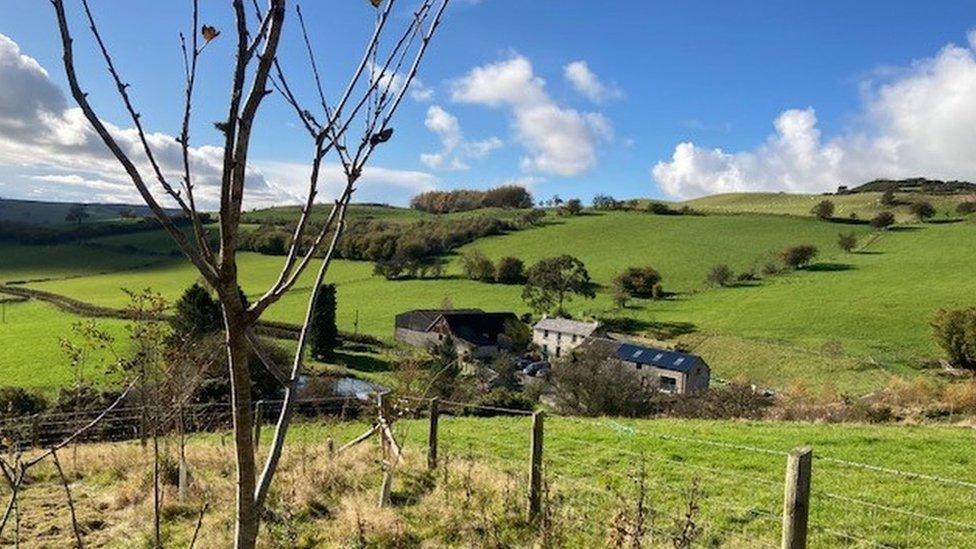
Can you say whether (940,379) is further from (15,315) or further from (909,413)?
(15,315)

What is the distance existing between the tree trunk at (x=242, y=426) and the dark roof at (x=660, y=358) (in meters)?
48.9

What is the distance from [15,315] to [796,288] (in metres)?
70.9

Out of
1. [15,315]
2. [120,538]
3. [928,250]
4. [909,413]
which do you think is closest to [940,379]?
[909,413]

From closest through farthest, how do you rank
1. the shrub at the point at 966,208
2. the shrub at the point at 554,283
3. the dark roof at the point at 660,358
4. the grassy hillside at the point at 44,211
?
1. the dark roof at the point at 660,358
2. the shrub at the point at 554,283
3. the shrub at the point at 966,208
4. the grassy hillside at the point at 44,211

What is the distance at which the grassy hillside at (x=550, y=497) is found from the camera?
7.05 meters

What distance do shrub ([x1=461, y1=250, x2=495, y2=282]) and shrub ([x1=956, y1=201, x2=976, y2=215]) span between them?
6050 centimetres

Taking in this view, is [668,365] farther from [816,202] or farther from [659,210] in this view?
[816,202]

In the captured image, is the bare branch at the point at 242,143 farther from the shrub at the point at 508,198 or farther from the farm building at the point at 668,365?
the shrub at the point at 508,198

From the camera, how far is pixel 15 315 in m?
57.7

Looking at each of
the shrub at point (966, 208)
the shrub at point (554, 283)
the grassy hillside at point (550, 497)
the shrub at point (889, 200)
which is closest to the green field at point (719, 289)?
the shrub at point (554, 283)

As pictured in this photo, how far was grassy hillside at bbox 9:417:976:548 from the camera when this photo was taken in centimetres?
705

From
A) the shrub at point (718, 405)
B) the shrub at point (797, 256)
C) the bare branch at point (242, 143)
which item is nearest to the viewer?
the bare branch at point (242, 143)

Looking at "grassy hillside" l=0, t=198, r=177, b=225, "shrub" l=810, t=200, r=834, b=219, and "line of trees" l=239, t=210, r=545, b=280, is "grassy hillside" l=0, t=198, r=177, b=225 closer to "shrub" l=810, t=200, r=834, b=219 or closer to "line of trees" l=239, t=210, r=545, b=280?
"line of trees" l=239, t=210, r=545, b=280

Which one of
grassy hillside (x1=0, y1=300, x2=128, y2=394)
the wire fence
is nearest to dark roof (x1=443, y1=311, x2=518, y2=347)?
grassy hillside (x1=0, y1=300, x2=128, y2=394)
